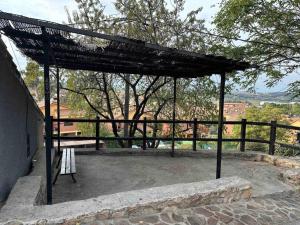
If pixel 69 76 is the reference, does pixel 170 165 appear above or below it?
Result: below

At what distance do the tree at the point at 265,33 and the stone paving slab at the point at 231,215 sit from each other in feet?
14.0

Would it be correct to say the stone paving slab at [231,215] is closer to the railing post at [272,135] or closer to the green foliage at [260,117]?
the railing post at [272,135]

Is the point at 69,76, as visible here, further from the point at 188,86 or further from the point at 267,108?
the point at 267,108

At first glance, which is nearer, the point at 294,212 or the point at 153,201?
the point at 153,201

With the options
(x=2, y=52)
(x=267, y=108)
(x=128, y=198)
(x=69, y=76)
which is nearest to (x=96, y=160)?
(x=128, y=198)

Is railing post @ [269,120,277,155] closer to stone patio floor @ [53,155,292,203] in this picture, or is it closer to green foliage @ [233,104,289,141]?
stone patio floor @ [53,155,292,203]

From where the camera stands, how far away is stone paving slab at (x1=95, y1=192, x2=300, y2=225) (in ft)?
11.3

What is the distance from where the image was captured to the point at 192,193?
12.8ft

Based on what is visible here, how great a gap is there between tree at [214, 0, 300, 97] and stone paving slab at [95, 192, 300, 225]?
4.26m

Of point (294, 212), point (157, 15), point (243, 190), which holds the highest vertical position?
point (157, 15)

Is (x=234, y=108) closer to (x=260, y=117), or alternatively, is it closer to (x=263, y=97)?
(x=263, y=97)

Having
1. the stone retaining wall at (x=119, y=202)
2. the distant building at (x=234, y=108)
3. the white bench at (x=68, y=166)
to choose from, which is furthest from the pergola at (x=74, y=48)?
the distant building at (x=234, y=108)

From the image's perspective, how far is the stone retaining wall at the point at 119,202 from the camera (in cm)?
300

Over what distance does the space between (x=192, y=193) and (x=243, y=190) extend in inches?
39.1
